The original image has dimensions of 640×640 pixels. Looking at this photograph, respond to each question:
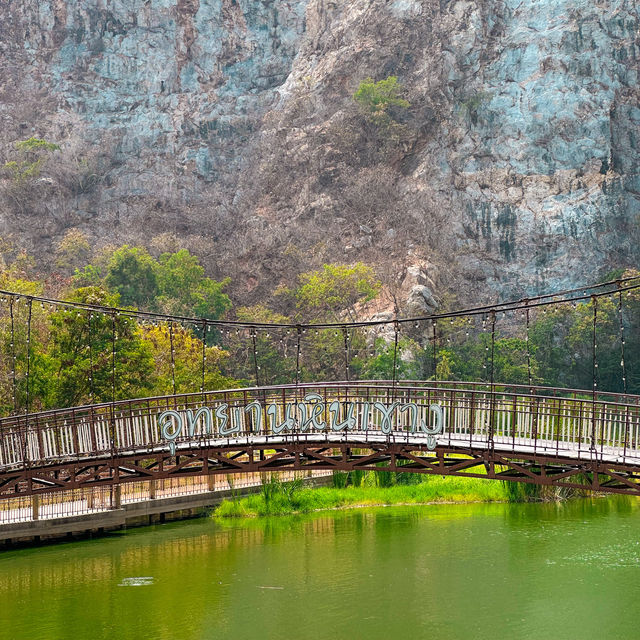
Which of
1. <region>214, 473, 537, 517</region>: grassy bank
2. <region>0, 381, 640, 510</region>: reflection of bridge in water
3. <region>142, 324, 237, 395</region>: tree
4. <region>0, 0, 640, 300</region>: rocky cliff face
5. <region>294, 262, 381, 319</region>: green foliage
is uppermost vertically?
<region>0, 0, 640, 300</region>: rocky cliff face

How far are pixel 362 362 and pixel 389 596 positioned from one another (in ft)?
91.6

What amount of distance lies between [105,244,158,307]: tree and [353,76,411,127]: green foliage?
19819 millimetres

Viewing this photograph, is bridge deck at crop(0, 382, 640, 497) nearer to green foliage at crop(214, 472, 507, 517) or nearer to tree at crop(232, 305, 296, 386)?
green foliage at crop(214, 472, 507, 517)

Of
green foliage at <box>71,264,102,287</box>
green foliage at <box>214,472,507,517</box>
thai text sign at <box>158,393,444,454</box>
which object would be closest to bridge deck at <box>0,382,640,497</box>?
thai text sign at <box>158,393,444,454</box>

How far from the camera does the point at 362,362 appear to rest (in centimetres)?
4691

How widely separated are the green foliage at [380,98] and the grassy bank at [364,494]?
36942 millimetres

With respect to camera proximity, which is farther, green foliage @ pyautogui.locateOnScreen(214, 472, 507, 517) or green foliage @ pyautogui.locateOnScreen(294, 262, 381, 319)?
green foliage @ pyautogui.locateOnScreen(294, 262, 381, 319)

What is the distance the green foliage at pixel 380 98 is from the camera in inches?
2501

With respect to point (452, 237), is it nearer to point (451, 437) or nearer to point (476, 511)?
point (476, 511)

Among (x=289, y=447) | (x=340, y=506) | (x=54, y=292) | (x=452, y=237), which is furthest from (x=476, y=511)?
(x=452, y=237)

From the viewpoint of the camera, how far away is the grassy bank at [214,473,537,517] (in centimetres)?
2816

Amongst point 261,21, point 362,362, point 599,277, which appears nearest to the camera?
point 362,362

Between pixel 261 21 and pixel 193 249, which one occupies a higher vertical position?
pixel 261 21

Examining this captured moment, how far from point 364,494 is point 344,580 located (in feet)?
30.6
